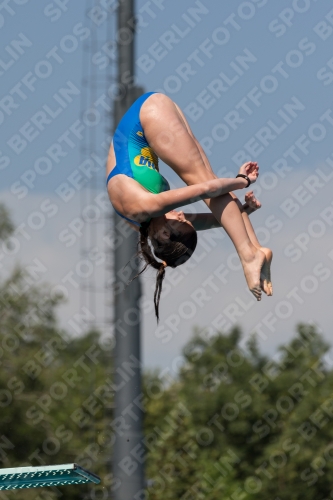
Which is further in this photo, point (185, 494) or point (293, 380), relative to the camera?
point (293, 380)

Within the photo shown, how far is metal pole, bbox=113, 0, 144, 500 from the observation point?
13.0 meters

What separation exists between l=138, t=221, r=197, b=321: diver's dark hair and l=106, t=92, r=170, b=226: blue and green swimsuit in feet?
0.57

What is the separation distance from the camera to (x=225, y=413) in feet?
136

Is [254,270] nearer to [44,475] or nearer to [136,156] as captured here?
[136,156]

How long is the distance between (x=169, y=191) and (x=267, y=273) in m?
0.90

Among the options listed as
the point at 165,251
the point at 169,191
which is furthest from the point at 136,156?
the point at 165,251

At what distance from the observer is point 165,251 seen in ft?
21.0

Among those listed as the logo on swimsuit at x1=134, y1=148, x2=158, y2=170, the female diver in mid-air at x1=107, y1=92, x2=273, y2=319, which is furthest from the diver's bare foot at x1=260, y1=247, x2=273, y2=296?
the logo on swimsuit at x1=134, y1=148, x2=158, y2=170

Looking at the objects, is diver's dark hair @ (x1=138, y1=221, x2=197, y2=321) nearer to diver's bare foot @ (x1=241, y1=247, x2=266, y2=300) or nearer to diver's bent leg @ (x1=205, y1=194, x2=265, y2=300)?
diver's bent leg @ (x1=205, y1=194, x2=265, y2=300)

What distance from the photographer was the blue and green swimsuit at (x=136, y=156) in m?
6.50

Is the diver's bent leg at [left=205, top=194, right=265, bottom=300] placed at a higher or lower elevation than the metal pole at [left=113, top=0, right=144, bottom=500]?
higher

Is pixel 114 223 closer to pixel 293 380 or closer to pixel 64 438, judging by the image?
pixel 64 438

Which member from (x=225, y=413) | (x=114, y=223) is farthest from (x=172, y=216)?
(x=225, y=413)

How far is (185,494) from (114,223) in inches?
732
